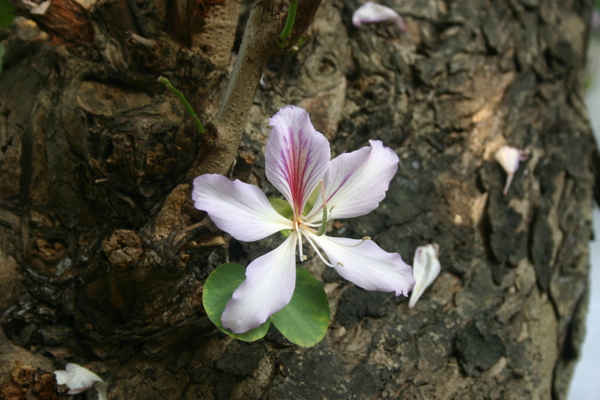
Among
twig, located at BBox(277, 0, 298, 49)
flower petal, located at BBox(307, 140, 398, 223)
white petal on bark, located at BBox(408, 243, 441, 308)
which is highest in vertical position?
twig, located at BBox(277, 0, 298, 49)

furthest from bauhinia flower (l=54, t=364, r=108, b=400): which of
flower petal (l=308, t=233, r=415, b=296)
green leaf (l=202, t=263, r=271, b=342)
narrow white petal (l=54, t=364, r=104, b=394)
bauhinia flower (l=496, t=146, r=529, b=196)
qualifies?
bauhinia flower (l=496, t=146, r=529, b=196)

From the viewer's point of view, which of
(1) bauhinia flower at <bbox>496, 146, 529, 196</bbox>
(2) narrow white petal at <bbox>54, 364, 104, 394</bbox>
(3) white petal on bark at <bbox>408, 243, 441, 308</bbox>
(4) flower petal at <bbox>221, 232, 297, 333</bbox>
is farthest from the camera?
(1) bauhinia flower at <bbox>496, 146, 529, 196</bbox>

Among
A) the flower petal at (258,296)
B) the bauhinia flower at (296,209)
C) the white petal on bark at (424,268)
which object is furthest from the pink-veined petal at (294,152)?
the white petal on bark at (424,268)

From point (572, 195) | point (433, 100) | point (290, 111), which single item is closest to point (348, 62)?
point (433, 100)

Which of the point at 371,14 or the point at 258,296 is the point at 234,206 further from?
the point at 371,14

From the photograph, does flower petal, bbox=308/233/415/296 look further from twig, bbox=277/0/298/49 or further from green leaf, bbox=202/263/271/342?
twig, bbox=277/0/298/49

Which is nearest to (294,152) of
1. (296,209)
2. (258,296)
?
(296,209)

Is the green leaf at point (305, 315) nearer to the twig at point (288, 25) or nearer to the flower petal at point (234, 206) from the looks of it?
the flower petal at point (234, 206)
